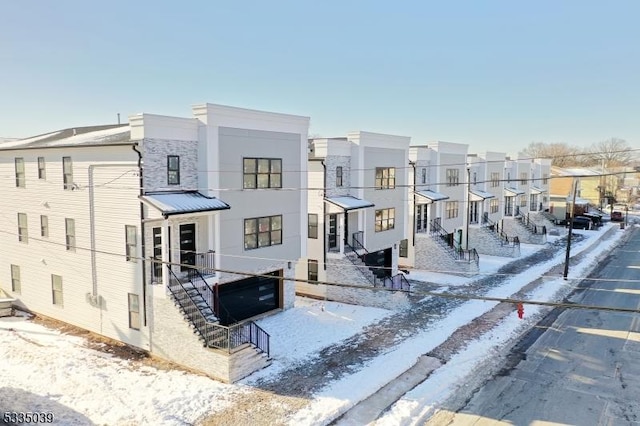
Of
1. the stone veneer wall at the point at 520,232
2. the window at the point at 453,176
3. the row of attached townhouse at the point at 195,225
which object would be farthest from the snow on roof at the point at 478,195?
the row of attached townhouse at the point at 195,225

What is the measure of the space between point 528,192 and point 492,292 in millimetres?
28572

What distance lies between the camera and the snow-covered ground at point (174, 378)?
43.1 ft

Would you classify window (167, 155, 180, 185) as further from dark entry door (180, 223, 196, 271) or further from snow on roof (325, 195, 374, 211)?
snow on roof (325, 195, 374, 211)

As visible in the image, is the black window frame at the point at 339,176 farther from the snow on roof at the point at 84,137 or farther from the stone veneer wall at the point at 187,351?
the stone veneer wall at the point at 187,351

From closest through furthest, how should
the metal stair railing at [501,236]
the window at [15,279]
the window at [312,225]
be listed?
1. the window at [15,279]
2. the window at [312,225]
3. the metal stair railing at [501,236]

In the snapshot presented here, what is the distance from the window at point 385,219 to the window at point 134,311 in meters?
14.4

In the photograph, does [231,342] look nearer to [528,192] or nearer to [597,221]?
[528,192]

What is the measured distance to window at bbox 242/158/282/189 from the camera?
19.4 m

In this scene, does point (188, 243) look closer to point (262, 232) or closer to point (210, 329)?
point (262, 232)

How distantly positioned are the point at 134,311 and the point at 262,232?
5.97m

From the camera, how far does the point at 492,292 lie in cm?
2630

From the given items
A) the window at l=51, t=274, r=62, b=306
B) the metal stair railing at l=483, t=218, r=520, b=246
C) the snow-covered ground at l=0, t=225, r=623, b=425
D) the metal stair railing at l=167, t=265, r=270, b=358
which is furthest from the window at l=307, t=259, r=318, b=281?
the metal stair railing at l=483, t=218, r=520, b=246

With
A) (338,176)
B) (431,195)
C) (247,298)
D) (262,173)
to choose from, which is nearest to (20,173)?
(262,173)

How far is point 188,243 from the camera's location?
18.2 metres
